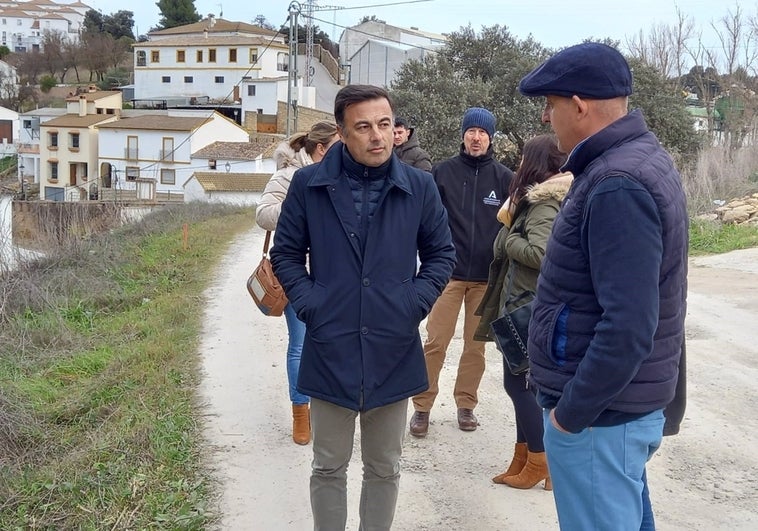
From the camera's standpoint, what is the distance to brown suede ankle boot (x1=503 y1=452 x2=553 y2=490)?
434 centimetres

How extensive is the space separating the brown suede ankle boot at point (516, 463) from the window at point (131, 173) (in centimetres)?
4927

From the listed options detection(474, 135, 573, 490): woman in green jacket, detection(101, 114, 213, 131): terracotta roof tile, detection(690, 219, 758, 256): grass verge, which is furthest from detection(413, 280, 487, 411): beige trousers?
detection(101, 114, 213, 131): terracotta roof tile

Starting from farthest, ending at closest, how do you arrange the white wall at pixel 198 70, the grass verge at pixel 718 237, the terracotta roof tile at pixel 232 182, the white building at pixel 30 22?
the white building at pixel 30 22
the white wall at pixel 198 70
the terracotta roof tile at pixel 232 182
the grass verge at pixel 718 237

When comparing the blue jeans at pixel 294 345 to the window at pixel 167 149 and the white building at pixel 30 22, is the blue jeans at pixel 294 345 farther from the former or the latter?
the white building at pixel 30 22

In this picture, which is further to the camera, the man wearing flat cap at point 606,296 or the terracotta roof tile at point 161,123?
the terracotta roof tile at point 161,123

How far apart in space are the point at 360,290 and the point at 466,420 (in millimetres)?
2309

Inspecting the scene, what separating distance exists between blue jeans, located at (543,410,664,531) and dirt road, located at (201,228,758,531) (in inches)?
61.3

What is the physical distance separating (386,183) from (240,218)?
18.7 m

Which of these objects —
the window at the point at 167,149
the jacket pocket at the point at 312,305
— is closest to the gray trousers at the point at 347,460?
the jacket pocket at the point at 312,305

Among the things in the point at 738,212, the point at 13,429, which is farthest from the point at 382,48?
the point at 13,429

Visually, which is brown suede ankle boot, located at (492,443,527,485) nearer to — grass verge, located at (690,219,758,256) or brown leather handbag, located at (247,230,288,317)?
brown leather handbag, located at (247,230,288,317)

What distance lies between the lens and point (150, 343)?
758 centimetres

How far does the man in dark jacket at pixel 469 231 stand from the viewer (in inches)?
201

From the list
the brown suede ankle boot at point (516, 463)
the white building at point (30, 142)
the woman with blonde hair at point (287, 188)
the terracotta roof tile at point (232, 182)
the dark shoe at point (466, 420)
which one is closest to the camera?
the brown suede ankle boot at point (516, 463)
